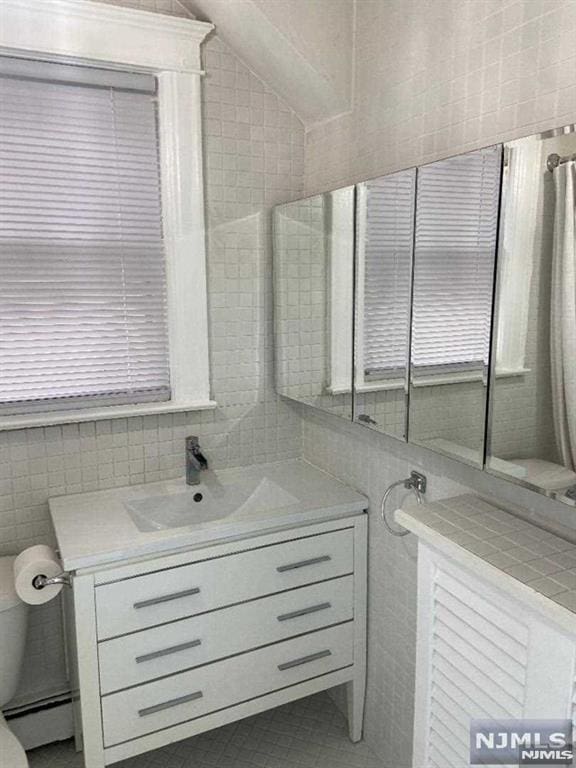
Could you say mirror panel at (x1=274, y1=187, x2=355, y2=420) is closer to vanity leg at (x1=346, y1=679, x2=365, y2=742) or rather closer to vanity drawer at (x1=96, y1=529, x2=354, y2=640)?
vanity drawer at (x1=96, y1=529, x2=354, y2=640)

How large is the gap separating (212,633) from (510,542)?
94cm

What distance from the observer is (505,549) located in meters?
1.20

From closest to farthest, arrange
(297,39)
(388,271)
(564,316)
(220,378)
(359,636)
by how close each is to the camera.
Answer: (564,316) < (388,271) < (297,39) < (359,636) < (220,378)

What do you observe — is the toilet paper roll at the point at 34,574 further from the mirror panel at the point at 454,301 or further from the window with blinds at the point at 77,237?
the mirror panel at the point at 454,301

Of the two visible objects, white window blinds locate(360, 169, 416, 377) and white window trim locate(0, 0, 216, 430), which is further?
white window trim locate(0, 0, 216, 430)

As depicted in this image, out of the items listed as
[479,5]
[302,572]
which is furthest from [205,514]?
[479,5]

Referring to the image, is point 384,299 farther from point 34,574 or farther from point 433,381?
point 34,574

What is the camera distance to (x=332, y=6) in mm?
1807

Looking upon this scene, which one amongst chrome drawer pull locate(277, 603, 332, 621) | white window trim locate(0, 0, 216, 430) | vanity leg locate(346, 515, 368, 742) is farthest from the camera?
vanity leg locate(346, 515, 368, 742)

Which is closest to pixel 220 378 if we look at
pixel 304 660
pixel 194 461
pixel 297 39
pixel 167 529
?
pixel 194 461

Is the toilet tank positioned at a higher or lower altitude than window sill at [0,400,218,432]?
lower

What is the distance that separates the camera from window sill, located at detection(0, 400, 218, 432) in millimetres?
1851

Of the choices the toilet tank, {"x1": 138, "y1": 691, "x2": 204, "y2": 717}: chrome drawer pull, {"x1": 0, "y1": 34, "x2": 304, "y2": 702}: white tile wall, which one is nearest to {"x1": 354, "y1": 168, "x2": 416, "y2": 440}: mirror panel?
{"x1": 0, "y1": 34, "x2": 304, "y2": 702}: white tile wall

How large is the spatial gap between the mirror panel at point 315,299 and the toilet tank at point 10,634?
1.07 m
